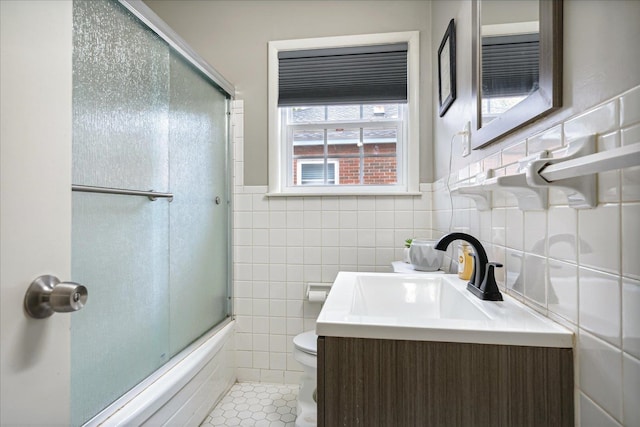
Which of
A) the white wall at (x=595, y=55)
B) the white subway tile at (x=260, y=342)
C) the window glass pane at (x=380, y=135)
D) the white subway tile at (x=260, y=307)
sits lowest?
the white subway tile at (x=260, y=342)

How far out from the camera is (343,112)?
82.1 inches

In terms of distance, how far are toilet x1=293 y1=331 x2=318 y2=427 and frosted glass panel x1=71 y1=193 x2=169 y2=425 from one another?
23.5 inches

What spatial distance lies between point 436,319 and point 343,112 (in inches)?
66.6

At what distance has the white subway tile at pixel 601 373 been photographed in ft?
1.62

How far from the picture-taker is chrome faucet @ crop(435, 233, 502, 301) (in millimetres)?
835

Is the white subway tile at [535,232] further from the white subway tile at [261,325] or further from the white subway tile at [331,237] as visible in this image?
the white subway tile at [261,325]

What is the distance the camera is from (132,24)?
3.84 ft

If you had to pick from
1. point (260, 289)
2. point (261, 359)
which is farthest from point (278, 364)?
point (260, 289)

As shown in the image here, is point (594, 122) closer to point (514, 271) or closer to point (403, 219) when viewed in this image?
point (514, 271)

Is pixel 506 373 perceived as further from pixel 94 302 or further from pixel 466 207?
pixel 94 302

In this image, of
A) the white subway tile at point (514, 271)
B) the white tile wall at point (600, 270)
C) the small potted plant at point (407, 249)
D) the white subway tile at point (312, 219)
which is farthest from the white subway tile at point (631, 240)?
the white subway tile at point (312, 219)

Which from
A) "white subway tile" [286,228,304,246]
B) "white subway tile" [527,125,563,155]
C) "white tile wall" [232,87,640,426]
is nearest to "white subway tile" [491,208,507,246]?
"white tile wall" [232,87,640,426]

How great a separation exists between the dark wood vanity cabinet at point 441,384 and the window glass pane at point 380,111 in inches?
67.0

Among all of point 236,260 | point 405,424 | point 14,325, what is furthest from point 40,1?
point 236,260
